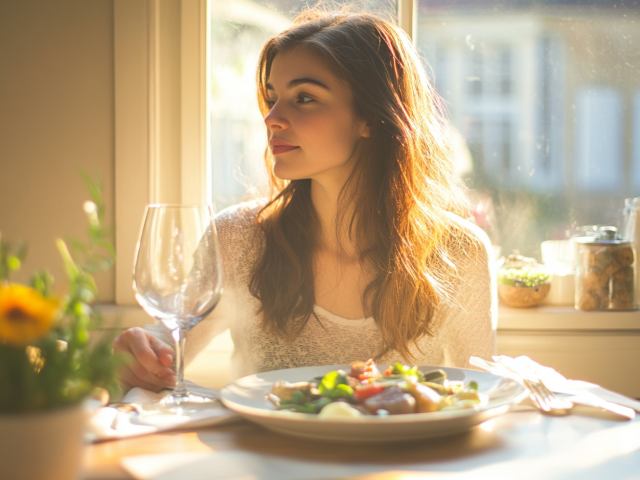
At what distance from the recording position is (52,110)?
1878 mm

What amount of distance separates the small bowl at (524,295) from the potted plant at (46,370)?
1.65m

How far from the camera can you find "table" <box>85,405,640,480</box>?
1.69 ft

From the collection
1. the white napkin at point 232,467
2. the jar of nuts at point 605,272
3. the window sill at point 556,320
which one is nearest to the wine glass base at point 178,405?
the white napkin at point 232,467

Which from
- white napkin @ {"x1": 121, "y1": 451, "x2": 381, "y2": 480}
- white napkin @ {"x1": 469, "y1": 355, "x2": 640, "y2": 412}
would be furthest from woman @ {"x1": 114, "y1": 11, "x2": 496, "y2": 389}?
white napkin @ {"x1": 121, "y1": 451, "x2": 381, "y2": 480}

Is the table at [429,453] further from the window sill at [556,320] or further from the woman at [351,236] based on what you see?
the window sill at [556,320]

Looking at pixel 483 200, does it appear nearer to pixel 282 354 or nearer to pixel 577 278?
pixel 577 278

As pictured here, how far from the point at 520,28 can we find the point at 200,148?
1163 mm

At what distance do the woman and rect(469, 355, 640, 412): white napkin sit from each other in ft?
1.41

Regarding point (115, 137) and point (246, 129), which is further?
point (246, 129)

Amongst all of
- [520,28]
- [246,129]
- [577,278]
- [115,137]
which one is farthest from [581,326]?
[115,137]

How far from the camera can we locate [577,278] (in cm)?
186

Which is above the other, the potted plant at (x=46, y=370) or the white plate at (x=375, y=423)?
the potted plant at (x=46, y=370)

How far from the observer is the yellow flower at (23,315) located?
0.35m

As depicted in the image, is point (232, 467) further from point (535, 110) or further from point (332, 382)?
point (535, 110)
